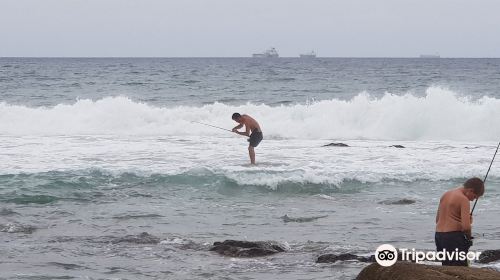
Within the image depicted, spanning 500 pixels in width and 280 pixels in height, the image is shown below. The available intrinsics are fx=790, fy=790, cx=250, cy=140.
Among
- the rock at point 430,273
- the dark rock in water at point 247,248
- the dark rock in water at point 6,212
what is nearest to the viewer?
the rock at point 430,273

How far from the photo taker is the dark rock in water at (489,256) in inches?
332

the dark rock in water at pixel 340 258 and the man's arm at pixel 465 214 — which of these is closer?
the man's arm at pixel 465 214

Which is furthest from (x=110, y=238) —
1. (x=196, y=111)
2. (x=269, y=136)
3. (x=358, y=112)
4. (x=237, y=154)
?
(x=196, y=111)

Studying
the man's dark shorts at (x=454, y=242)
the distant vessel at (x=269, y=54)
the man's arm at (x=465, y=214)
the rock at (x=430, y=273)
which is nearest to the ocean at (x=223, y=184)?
the man's dark shorts at (x=454, y=242)

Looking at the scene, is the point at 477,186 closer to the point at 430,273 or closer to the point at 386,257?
the point at 386,257

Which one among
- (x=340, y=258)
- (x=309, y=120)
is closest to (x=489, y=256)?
(x=340, y=258)

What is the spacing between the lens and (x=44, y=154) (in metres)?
19.3

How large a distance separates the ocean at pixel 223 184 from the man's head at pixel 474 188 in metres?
1.52

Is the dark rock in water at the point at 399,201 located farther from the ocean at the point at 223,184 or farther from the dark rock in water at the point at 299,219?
the dark rock in water at the point at 299,219

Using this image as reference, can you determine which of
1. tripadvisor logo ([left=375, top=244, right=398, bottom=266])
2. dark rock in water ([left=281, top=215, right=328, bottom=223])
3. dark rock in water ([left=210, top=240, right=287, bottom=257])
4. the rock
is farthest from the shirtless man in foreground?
dark rock in water ([left=281, top=215, right=328, bottom=223])

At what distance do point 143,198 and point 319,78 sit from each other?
4203 centimetres

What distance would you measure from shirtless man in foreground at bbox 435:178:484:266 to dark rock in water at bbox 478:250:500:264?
1.21 meters

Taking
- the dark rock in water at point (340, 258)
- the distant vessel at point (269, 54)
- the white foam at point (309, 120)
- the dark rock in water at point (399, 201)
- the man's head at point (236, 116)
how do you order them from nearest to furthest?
the dark rock in water at point (340, 258), the dark rock in water at point (399, 201), the man's head at point (236, 116), the white foam at point (309, 120), the distant vessel at point (269, 54)

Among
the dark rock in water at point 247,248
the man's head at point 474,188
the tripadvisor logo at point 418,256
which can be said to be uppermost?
the man's head at point 474,188
